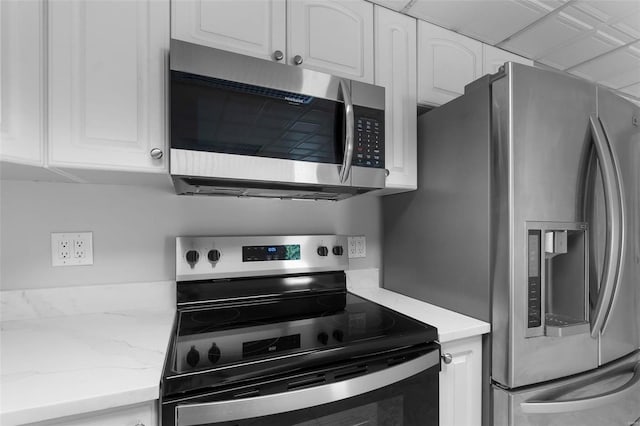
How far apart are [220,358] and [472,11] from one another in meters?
1.76

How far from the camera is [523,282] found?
3.43ft

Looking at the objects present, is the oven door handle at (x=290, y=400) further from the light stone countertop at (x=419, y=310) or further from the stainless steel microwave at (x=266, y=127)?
the stainless steel microwave at (x=266, y=127)

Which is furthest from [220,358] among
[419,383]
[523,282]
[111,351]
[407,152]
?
[407,152]

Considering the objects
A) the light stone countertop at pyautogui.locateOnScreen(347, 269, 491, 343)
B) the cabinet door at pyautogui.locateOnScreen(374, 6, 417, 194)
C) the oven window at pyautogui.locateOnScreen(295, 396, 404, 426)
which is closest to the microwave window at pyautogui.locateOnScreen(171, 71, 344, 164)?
the cabinet door at pyautogui.locateOnScreen(374, 6, 417, 194)

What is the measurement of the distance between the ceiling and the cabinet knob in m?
1.10

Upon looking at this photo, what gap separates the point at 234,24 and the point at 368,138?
2.07 ft

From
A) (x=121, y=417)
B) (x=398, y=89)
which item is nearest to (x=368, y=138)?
(x=398, y=89)

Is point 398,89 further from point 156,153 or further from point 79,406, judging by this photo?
point 79,406

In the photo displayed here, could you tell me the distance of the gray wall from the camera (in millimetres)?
1140

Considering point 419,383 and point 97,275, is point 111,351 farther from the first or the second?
point 419,383

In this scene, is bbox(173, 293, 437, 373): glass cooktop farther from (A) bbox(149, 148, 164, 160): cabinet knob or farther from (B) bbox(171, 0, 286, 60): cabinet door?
(B) bbox(171, 0, 286, 60): cabinet door

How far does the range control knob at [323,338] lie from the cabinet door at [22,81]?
95 centimetres

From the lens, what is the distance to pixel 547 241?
3.59 ft

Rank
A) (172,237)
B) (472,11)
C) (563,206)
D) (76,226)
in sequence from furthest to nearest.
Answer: (472,11)
(172,237)
(76,226)
(563,206)
